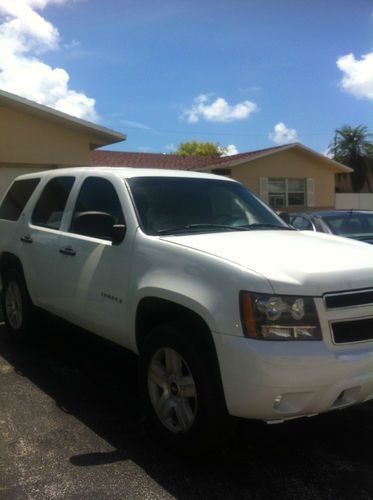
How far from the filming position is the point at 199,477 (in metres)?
3.18

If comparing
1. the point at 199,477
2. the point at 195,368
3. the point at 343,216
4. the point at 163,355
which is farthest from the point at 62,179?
the point at 343,216

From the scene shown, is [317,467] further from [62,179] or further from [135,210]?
[62,179]

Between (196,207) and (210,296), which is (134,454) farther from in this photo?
(196,207)

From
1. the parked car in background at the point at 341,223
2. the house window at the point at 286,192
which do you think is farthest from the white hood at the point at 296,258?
the house window at the point at 286,192

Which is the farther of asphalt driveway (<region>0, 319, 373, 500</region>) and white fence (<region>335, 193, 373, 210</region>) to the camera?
white fence (<region>335, 193, 373, 210</region>)

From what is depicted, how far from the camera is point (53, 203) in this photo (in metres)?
5.29

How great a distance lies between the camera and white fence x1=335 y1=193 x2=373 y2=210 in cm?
2772

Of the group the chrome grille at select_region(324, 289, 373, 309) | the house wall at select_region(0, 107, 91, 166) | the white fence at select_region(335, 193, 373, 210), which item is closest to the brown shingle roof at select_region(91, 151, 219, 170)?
the white fence at select_region(335, 193, 373, 210)

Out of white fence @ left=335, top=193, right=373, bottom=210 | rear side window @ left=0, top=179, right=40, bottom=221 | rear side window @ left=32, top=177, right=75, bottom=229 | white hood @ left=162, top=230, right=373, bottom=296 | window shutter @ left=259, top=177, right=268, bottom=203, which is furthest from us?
white fence @ left=335, top=193, right=373, bottom=210

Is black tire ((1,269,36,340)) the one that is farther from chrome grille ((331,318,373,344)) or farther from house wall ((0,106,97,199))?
house wall ((0,106,97,199))

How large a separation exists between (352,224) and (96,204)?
504cm

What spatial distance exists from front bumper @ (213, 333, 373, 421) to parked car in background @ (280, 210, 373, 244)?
5.16m

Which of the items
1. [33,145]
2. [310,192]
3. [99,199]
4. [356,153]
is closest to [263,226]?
[99,199]

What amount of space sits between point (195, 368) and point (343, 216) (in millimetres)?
5952
